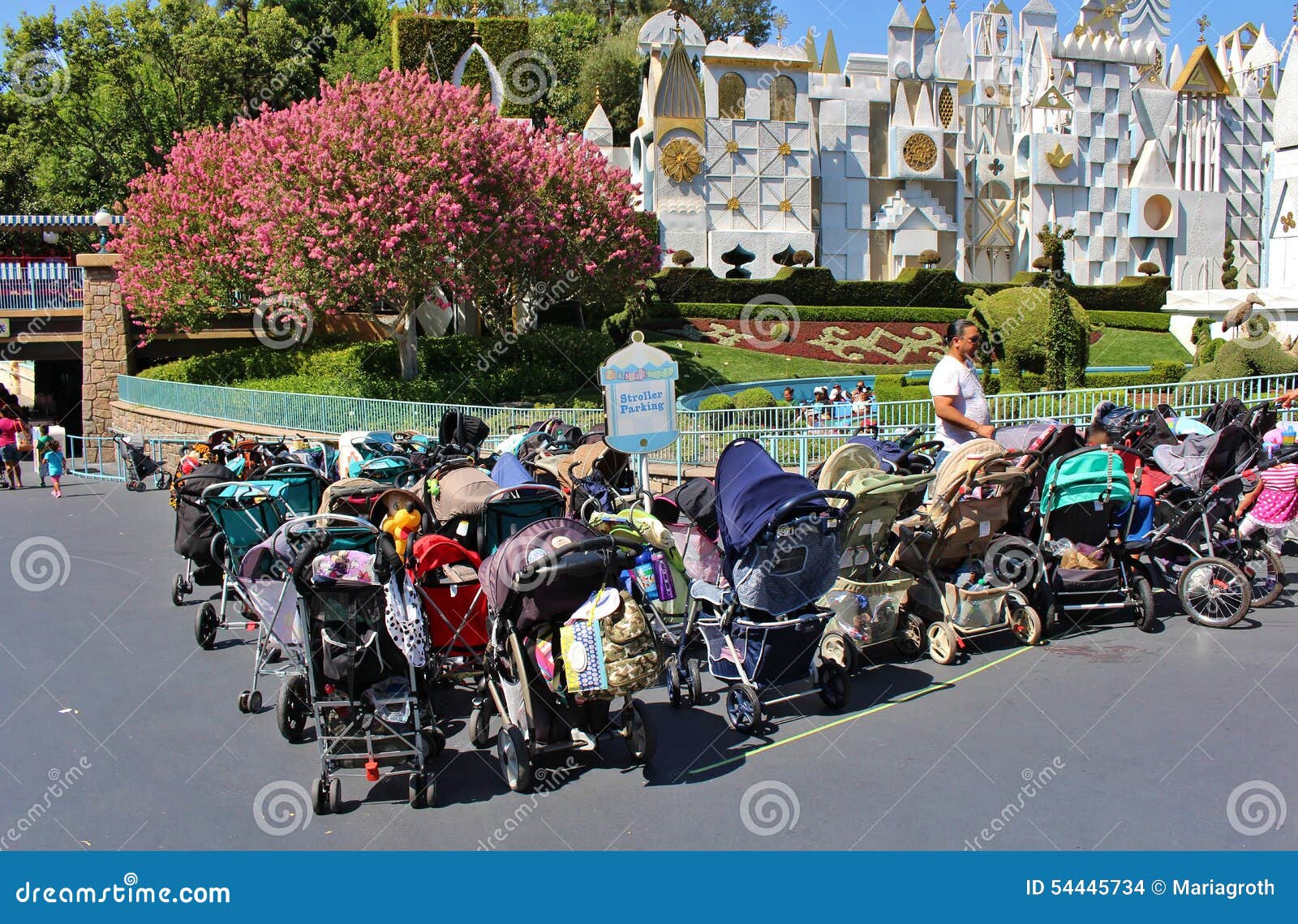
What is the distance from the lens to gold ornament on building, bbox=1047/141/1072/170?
50.8 metres

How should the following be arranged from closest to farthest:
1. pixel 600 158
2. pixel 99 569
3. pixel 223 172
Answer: pixel 99 569 < pixel 223 172 < pixel 600 158

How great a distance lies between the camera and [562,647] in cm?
523

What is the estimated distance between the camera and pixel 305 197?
20531 millimetres

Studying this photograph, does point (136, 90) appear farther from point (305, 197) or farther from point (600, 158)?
point (305, 197)

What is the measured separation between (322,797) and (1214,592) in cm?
632

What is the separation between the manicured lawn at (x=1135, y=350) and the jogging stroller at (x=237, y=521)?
99.9ft

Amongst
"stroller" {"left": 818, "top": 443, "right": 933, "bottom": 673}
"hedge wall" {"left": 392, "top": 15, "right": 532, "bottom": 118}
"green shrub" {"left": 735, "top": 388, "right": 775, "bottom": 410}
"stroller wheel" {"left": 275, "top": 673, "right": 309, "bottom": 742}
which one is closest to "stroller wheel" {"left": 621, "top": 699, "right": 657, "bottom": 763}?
"stroller" {"left": 818, "top": 443, "right": 933, "bottom": 673}

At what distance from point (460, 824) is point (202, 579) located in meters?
5.01

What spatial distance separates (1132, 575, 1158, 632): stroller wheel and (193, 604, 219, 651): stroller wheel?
22.9ft

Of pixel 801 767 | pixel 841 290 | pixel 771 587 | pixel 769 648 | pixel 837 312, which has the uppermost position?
pixel 841 290

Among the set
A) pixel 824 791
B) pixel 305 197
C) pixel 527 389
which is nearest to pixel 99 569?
pixel 824 791

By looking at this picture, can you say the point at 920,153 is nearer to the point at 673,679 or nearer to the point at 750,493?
the point at 750,493

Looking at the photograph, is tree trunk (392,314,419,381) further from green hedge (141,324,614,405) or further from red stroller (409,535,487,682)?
red stroller (409,535,487,682)

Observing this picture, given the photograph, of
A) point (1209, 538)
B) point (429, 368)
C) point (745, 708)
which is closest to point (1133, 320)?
point (429, 368)
